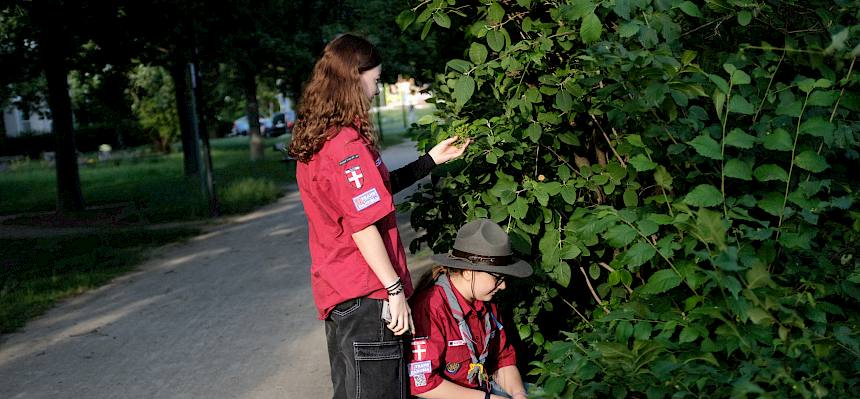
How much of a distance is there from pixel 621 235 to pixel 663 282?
7.3 inches

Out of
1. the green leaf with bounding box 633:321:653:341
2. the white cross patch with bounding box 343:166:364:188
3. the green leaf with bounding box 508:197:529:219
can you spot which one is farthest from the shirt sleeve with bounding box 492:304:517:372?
the green leaf with bounding box 633:321:653:341

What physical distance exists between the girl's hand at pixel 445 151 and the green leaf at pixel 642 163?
118cm

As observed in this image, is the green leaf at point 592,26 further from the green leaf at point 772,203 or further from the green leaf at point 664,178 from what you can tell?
the green leaf at point 772,203

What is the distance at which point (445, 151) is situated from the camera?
3.99 metres

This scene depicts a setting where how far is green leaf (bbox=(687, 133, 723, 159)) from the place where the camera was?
261 centimetres

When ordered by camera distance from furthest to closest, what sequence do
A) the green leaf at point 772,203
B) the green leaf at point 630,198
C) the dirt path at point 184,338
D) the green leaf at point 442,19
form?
the dirt path at point 184,338 → the green leaf at point 442,19 → the green leaf at point 630,198 → the green leaf at point 772,203

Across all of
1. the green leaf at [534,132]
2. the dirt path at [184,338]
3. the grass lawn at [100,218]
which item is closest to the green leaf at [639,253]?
the green leaf at [534,132]

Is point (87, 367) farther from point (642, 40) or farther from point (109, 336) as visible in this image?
point (642, 40)

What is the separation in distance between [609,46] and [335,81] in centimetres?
92

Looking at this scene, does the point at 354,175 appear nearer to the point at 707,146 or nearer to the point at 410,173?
the point at 410,173

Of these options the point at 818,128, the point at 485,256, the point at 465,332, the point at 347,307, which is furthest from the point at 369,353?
the point at 818,128

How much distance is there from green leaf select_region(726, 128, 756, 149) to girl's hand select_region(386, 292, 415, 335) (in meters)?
1.20

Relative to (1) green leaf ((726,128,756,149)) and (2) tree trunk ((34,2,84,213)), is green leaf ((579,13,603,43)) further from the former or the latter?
(2) tree trunk ((34,2,84,213))

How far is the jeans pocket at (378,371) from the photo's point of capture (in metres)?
3.26
